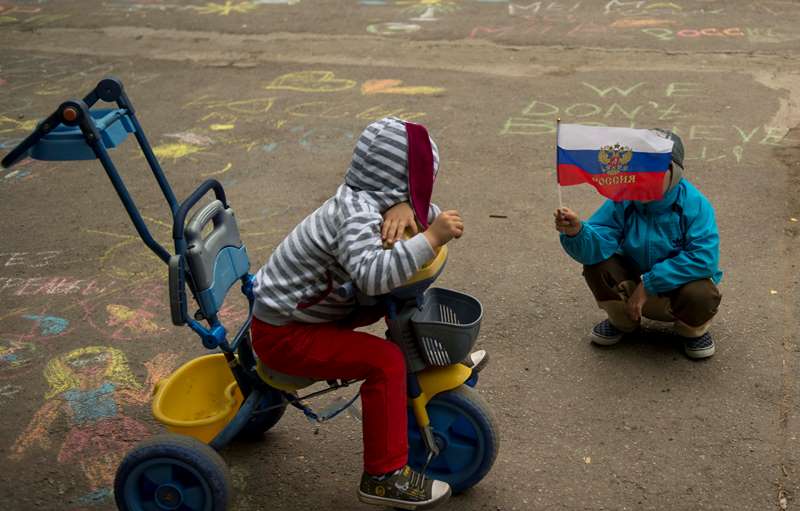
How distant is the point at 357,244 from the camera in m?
2.57

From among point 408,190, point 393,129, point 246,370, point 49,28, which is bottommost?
point 49,28

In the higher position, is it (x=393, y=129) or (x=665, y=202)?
(x=393, y=129)

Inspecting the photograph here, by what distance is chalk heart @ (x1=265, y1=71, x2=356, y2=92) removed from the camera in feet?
25.2

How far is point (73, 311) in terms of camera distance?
441 cm

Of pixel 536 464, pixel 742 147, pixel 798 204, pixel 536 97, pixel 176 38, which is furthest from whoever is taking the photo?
pixel 176 38

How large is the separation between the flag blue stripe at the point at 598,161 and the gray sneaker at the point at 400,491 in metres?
1.37

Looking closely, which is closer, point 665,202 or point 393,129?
point 393,129

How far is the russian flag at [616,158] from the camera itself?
3377 millimetres

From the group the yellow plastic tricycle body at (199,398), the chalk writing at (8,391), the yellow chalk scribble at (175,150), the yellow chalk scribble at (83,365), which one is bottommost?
the yellow chalk scribble at (175,150)

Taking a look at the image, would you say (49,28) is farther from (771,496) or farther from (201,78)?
(771,496)

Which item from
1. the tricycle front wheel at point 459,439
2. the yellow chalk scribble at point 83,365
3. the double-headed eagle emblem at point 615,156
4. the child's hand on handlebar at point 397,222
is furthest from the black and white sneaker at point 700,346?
the yellow chalk scribble at point 83,365

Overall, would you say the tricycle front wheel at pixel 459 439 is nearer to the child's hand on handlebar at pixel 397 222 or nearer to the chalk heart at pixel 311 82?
the child's hand on handlebar at pixel 397 222

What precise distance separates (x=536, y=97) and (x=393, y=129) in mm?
4698

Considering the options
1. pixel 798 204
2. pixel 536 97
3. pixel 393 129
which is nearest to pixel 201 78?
pixel 536 97
